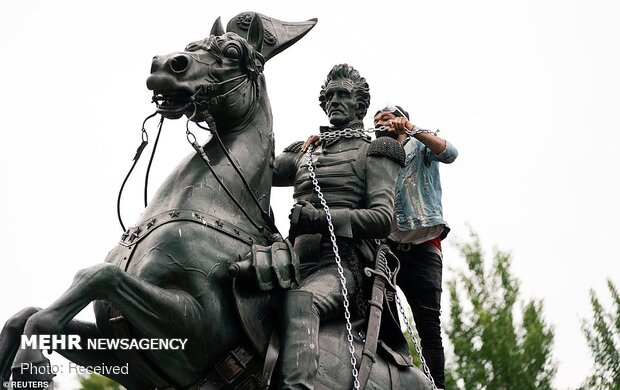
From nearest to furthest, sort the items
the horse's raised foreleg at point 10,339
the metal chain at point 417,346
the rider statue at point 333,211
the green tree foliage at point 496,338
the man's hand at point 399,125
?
the horse's raised foreleg at point 10,339
the rider statue at point 333,211
the metal chain at point 417,346
the man's hand at point 399,125
the green tree foliage at point 496,338

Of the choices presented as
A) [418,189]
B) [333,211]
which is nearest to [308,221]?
[333,211]

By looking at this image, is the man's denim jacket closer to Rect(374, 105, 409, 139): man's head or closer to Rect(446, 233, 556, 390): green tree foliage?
Rect(374, 105, 409, 139): man's head

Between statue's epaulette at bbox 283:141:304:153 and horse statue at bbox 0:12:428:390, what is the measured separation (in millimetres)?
660

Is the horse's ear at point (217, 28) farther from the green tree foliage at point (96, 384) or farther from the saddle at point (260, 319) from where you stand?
the green tree foliage at point (96, 384)

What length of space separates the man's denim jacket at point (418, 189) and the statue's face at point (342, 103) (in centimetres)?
83

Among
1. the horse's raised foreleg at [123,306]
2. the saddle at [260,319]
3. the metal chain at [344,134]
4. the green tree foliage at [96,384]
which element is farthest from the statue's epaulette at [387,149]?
the green tree foliage at [96,384]

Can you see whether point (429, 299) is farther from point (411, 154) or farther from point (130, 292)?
point (130, 292)

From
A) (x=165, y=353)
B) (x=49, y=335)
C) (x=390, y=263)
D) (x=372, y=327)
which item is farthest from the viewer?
(x=390, y=263)

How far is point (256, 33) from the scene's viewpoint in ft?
31.5

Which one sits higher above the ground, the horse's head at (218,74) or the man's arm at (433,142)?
the horse's head at (218,74)

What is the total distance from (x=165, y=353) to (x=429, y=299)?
9.05 ft

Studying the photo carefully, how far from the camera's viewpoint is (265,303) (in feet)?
28.9

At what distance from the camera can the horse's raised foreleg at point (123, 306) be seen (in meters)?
7.80

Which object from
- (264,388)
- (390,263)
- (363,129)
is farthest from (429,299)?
(264,388)
